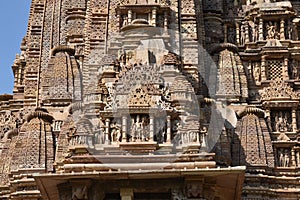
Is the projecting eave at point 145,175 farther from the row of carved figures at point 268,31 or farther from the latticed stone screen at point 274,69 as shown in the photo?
the row of carved figures at point 268,31

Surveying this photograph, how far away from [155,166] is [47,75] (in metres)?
9.36

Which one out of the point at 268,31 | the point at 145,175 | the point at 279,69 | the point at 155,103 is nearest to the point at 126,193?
the point at 145,175

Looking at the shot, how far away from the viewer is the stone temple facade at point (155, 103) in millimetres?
27062

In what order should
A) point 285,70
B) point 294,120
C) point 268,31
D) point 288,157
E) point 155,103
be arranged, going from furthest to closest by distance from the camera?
point 268,31 → point 285,70 → point 294,120 → point 288,157 → point 155,103

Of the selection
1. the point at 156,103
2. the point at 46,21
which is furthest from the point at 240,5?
the point at 156,103

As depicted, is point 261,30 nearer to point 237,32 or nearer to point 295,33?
point 237,32

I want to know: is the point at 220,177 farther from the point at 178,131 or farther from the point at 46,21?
the point at 46,21

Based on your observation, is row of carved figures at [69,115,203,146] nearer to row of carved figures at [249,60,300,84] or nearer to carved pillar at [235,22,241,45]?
row of carved figures at [249,60,300,84]

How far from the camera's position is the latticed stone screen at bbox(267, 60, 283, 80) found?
116 ft

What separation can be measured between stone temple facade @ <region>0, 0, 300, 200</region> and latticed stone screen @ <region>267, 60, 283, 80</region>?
0.04m

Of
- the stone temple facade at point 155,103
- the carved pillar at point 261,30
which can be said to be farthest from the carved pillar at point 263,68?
the carved pillar at point 261,30

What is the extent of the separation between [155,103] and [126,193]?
3595mm

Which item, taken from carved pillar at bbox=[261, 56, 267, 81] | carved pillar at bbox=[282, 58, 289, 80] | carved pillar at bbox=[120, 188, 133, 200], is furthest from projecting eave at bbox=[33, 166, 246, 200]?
carved pillar at bbox=[282, 58, 289, 80]

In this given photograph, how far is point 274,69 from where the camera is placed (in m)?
35.6
